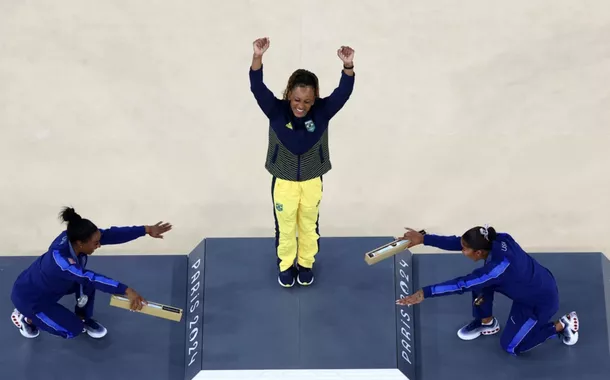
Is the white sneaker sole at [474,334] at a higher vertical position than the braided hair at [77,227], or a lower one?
lower

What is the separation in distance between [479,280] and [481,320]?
845 millimetres

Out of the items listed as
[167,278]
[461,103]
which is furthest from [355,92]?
[167,278]

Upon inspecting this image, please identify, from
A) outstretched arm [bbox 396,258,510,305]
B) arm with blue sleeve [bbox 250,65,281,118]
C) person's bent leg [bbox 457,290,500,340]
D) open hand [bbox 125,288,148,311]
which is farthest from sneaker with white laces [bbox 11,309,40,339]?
person's bent leg [bbox 457,290,500,340]

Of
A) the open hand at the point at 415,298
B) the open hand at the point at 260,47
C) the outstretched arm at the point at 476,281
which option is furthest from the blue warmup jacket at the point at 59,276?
the outstretched arm at the point at 476,281

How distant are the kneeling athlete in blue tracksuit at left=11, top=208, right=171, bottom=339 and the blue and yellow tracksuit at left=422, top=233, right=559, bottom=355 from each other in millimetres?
2030

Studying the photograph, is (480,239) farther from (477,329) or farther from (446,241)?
(477,329)

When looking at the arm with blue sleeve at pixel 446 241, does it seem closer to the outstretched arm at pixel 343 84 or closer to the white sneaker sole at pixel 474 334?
the white sneaker sole at pixel 474 334

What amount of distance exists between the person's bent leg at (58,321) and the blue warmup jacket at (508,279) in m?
2.51

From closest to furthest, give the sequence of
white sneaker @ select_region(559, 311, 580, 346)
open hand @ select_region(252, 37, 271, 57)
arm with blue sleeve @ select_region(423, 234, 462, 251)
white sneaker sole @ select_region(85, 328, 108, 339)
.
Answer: open hand @ select_region(252, 37, 271, 57), arm with blue sleeve @ select_region(423, 234, 462, 251), white sneaker @ select_region(559, 311, 580, 346), white sneaker sole @ select_region(85, 328, 108, 339)

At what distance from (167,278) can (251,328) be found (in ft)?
2.77

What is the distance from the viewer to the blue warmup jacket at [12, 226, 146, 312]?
15.2 feet

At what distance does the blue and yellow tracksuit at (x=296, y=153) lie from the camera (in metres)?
4.50

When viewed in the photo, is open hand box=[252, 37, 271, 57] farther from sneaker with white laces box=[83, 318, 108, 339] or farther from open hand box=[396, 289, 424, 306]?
sneaker with white laces box=[83, 318, 108, 339]

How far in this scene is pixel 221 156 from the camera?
261 inches
